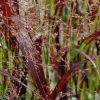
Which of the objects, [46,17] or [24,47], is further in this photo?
[46,17]

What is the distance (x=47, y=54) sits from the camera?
1.04m

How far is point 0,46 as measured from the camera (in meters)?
1.07

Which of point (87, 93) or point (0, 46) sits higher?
point (0, 46)

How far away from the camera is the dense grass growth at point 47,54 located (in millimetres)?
988

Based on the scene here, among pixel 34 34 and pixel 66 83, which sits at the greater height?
pixel 34 34

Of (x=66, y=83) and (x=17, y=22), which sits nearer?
(x=17, y=22)

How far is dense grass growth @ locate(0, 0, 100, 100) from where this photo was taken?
988 millimetres

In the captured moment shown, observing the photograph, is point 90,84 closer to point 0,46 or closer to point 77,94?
point 77,94

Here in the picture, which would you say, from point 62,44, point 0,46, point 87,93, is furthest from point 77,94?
point 0,46

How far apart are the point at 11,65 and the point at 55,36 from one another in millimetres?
174

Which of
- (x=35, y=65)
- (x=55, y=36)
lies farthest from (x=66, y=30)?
(x=35, y=65)

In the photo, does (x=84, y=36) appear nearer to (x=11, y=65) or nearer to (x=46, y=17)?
(x=46, y=17)

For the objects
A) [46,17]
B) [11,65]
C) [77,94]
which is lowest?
[77,94]

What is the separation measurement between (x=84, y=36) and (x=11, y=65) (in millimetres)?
248
